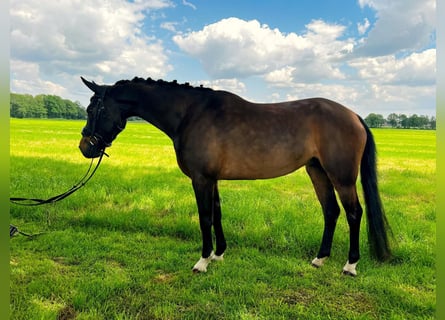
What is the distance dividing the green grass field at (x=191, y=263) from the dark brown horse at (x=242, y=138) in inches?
17.0

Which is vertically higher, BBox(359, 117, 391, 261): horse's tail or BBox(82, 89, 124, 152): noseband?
BBox(82, 89, 124, 152): noseband

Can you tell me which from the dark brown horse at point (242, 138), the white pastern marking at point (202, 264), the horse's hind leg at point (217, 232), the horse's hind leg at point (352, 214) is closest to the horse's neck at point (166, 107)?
the dark brown horse at point (242, 138)

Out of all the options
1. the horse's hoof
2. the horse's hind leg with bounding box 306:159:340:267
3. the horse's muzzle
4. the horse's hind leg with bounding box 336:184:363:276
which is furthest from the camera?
the horse's hind leg with bounding box 306:159:340:267

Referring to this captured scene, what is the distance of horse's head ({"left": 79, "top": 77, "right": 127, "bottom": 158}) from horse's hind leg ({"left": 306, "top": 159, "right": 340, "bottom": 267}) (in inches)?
116

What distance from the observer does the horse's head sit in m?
4.45

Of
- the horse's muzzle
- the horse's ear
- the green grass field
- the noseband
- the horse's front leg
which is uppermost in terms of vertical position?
the horse's ear

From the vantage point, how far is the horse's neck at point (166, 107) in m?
4.46

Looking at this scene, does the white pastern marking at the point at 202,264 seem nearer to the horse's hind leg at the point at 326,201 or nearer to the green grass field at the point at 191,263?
the green grass field at the point at 191,263

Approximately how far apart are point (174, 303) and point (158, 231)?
237 centimetres

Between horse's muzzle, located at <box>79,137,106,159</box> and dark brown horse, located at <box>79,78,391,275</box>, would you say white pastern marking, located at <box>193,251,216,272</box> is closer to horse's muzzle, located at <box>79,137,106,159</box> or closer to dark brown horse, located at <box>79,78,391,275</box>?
dark brown horse, located at <box>79,78,391,275</box>

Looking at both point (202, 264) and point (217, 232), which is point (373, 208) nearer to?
point (217, 232)

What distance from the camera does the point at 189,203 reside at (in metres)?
6.71

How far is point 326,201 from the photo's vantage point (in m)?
4.80

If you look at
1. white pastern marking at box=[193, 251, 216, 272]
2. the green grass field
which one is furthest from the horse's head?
white pastern marking at box=[193, 251, 216, 272]
